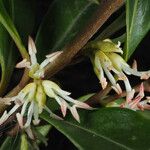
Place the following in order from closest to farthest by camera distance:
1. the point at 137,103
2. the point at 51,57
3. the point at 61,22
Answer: the point at 51,57
the point at 137,103
the point at 61,22

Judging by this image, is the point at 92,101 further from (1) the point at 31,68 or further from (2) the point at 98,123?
(1) the point at 31,68

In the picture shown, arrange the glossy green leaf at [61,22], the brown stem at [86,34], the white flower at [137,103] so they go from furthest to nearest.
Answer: the glossy green leaf at [61,22], the white flower at [137,103], the brown stem at [86,34]

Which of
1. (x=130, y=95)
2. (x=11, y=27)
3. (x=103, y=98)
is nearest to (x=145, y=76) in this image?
(x=130, y=95)

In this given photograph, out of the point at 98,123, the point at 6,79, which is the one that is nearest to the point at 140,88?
the point at 98,123

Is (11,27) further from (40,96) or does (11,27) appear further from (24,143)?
(24,143)

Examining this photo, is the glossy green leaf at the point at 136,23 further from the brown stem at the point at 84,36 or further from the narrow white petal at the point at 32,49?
the narrow white petal at the point at 32,49

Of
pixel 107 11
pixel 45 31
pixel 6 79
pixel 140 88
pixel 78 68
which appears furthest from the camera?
pixel 78 68

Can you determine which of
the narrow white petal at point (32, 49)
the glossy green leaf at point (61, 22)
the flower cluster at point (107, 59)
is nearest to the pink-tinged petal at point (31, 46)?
the narrow white petal at point (32, 49)
